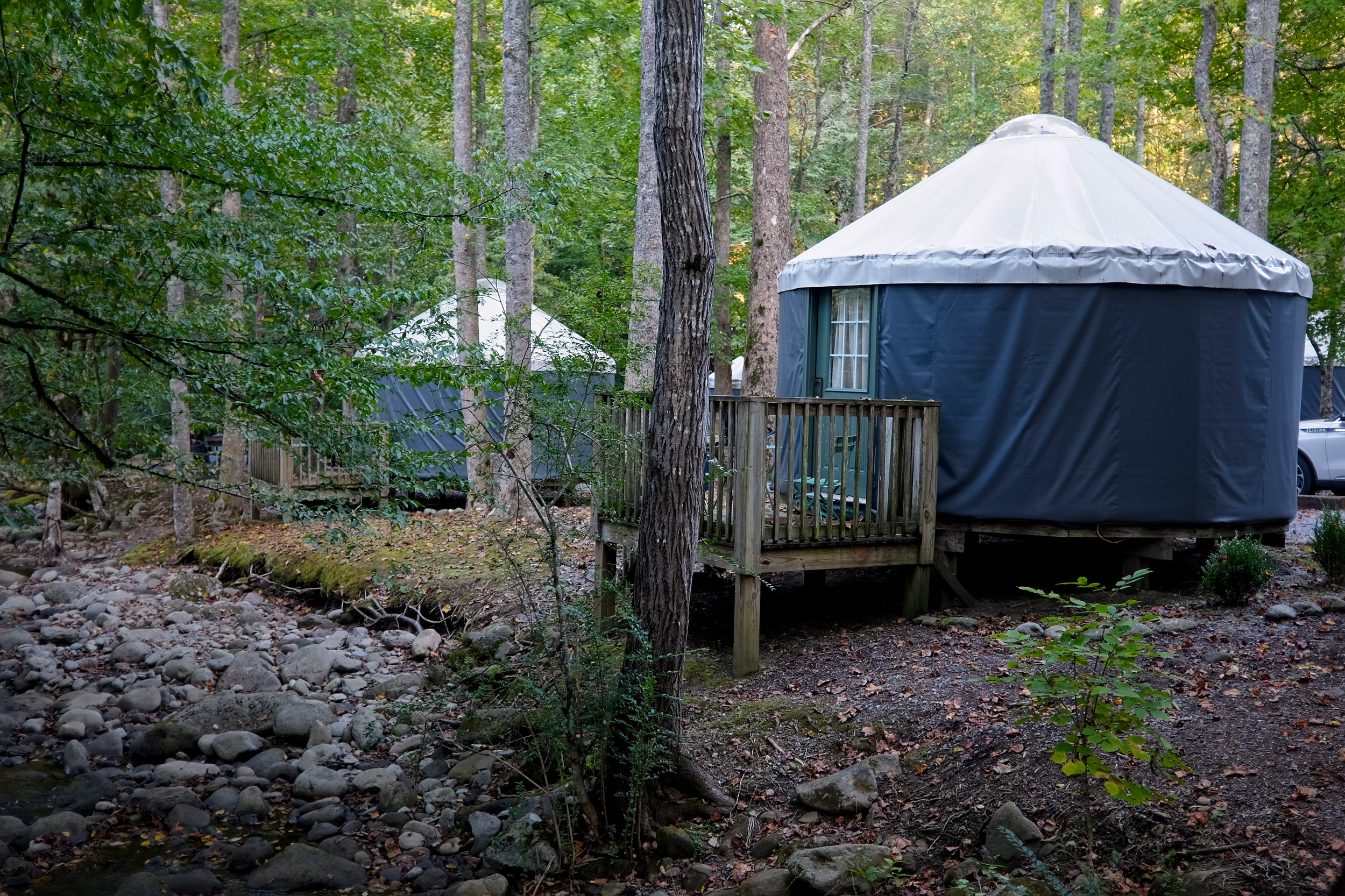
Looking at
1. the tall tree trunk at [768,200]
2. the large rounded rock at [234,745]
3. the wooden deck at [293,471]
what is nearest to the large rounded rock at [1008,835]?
the large rounded rock at [234,745]

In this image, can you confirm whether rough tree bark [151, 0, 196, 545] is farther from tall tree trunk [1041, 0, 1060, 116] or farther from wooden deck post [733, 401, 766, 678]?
tall tree trunk [1041, 0, 1060, 116]

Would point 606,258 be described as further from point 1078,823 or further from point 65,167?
point 1078,823

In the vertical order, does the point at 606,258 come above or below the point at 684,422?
above

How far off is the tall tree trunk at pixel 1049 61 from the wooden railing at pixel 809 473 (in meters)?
8.95

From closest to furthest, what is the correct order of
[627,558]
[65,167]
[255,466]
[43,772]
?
1. [65,167]
2. [43,772]
3. [627,558]
4. [255,466]

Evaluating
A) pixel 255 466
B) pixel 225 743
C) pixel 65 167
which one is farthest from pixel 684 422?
pixel 255 466

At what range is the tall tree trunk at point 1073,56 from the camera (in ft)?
46.5

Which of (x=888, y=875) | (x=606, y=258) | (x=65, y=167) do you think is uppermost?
(x=606, y=258)

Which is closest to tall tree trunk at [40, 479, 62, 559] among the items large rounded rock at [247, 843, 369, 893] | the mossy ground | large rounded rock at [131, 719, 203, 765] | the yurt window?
the mossy ground

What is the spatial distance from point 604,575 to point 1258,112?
7585 millimetres

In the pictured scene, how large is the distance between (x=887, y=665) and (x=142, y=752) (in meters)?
4.33

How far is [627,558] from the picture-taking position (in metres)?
6.43

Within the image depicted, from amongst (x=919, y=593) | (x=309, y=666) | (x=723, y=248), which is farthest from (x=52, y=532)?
(x=723, y=248)

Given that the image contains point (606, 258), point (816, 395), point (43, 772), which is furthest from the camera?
point (606, 258)
